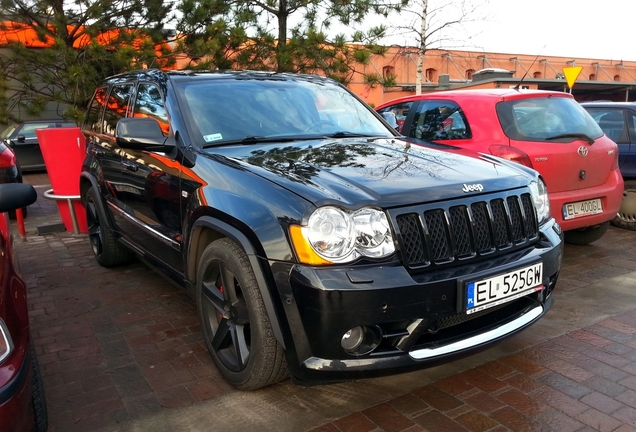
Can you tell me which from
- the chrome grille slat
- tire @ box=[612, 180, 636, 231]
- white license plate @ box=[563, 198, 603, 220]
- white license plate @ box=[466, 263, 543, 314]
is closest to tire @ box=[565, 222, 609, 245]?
white license plate @ box=[563, 198, 603, 220]

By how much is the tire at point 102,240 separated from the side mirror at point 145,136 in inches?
66.4

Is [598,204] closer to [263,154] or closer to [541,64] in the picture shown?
[263,154]

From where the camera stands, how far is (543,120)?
516 centimetres

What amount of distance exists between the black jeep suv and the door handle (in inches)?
5.2

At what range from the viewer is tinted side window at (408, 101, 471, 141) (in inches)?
214

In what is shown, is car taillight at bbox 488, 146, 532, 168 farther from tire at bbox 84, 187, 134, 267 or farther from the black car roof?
tire at bbox 84, 187, 134, 267

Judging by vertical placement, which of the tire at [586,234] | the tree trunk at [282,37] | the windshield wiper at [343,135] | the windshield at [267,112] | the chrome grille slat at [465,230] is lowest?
the tire at [586,234]

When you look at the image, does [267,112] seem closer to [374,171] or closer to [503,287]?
[374,171]

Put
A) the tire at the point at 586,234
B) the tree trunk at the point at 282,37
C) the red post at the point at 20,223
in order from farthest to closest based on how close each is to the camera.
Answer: the tree trunk at the point at 282,37 → the red post at the point at 20,223 → the tire at the point at 586,234

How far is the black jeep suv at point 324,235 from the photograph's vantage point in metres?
2.43

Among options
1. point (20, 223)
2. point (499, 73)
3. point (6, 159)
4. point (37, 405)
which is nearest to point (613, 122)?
point (37, 405)

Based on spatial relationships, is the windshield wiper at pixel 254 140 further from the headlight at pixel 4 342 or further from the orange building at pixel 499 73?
the orange building at pixel 499 73

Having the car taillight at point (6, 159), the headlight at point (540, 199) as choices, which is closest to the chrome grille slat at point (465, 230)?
the headlight at point (540, 199)

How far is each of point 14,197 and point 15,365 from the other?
94 centimetres
